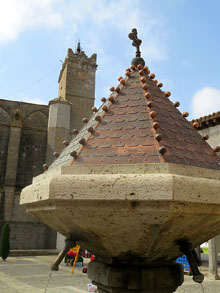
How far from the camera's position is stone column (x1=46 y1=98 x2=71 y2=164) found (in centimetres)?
2467

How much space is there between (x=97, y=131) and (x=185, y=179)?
114cm

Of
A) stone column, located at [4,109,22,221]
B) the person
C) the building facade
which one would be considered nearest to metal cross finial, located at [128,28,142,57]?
the person

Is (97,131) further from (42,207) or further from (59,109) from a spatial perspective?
→ (59,109)

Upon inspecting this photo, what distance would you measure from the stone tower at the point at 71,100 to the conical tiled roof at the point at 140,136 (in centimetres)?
2152

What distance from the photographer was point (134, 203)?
2303mm

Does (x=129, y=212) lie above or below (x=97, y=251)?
above

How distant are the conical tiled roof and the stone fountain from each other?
0.04 feet

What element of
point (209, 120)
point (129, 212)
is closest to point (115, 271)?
point (129, 212)

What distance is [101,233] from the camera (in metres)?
2.67

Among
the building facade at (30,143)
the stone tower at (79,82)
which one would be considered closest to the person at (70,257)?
the building facade at (30,143)

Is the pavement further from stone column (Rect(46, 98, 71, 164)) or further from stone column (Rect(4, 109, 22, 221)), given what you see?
stone column (Rect(46, 98, 71, 164))

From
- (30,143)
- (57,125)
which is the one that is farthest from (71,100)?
(30,143)

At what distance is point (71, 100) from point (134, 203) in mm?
26694

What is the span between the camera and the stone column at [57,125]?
24672 millimetres
